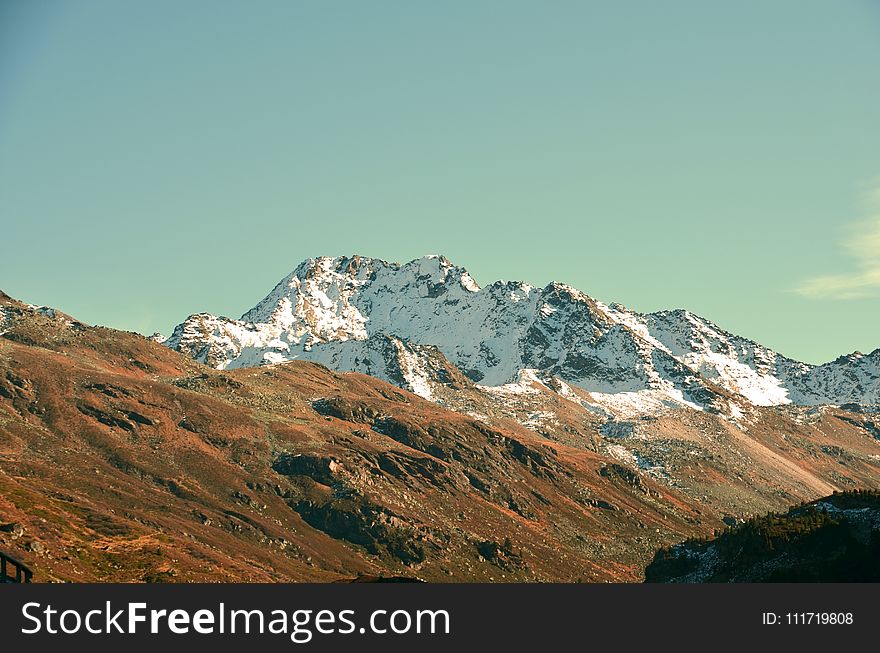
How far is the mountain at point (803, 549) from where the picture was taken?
127 metres

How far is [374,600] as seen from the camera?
253 ft

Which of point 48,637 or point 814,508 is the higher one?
point 814,508

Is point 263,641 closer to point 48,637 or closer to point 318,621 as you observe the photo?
point 318,621

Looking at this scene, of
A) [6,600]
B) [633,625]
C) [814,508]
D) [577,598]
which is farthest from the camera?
[814,508]

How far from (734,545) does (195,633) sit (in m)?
114

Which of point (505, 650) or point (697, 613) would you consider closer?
point (505, 650)

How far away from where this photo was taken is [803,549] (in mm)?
139000

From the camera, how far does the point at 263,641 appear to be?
7181cm

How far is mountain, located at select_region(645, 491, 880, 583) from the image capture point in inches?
5012

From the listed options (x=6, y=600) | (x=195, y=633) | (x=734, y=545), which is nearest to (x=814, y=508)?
(x=734, y=545)

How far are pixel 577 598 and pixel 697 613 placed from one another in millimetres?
10623

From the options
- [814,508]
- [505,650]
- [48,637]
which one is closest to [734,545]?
[814,508]

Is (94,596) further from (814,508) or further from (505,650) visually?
(814,508)

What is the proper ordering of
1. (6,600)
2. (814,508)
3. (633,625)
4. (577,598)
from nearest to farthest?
A: (6,600)
(633,625)
(577,598)
(814,508)
